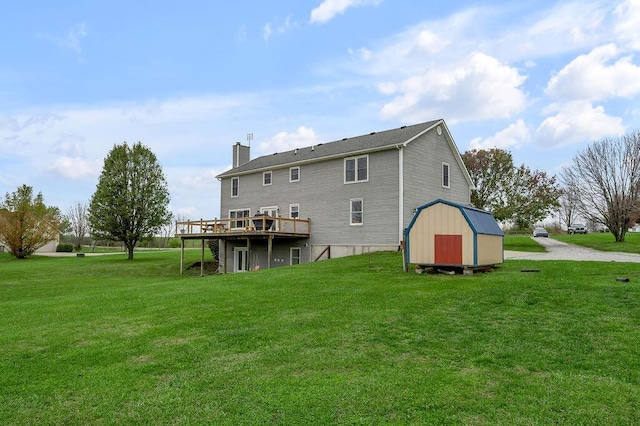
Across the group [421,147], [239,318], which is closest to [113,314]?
[239,318]

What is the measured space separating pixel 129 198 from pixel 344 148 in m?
20.3

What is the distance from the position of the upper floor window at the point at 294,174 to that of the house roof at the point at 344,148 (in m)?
0.40

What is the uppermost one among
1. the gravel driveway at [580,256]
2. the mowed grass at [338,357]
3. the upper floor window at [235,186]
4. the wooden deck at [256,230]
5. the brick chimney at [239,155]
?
the brick chimney at [239,155]

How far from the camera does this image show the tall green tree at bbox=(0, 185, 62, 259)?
4009 cm

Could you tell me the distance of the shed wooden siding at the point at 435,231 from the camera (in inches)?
504

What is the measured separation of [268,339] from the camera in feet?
A: 21.7

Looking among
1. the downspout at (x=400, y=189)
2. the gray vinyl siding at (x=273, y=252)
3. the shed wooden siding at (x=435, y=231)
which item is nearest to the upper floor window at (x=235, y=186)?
the gray vinyl siding at (x=273, y=252)

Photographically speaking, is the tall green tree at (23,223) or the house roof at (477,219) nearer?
the house roof at (477,219)

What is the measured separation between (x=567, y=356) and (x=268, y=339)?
4.18 metres

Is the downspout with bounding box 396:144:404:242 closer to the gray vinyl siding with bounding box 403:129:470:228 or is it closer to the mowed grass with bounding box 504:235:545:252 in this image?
the gray vinyl siding with bounding box 403:129:470:228

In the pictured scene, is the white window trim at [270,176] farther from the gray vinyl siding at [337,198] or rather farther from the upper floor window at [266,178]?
the gray vinyl siding at [337,198]

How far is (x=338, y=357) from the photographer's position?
5676 millimetres

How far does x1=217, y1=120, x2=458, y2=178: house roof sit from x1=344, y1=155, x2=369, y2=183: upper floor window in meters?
0.42

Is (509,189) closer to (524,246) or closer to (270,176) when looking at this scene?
(524,246)
